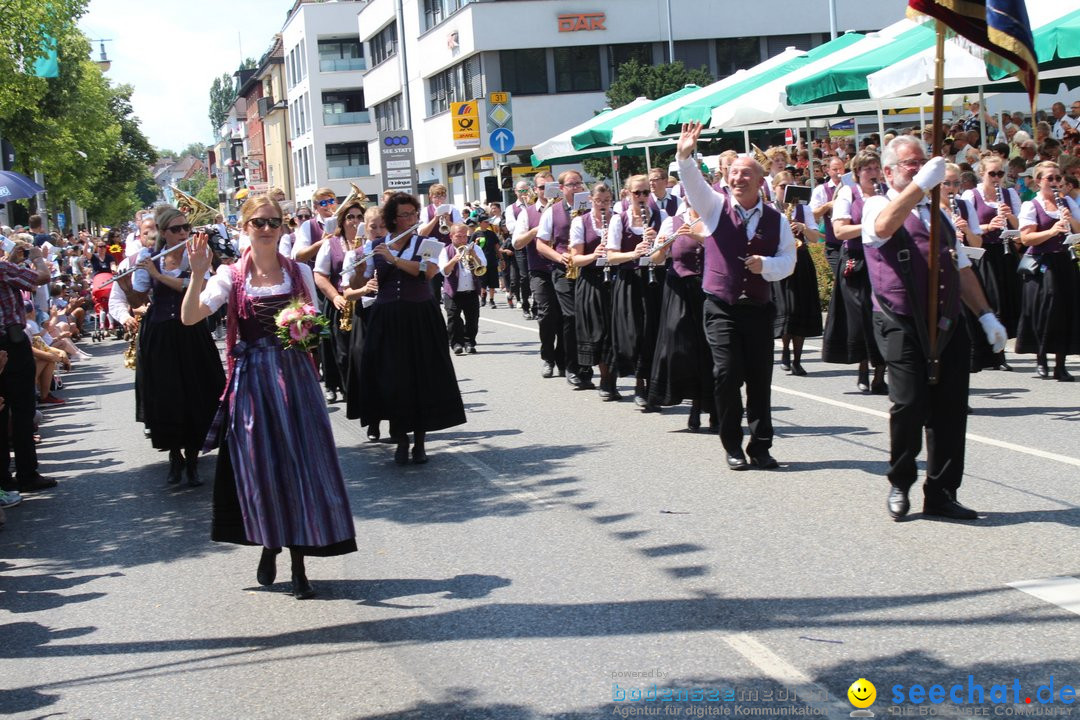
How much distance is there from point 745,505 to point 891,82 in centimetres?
753

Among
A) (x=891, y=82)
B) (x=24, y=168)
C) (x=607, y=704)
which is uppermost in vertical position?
(x=24, y=168)

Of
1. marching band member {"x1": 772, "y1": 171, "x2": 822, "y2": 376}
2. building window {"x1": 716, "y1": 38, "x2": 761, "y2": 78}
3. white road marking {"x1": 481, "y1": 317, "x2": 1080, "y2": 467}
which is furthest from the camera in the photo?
building window {"x1": 716, "y1": 38, "x2": 761, "y2": 78}

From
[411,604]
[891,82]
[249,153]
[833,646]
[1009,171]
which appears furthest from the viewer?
[249,153]

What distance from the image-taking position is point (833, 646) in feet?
16.2

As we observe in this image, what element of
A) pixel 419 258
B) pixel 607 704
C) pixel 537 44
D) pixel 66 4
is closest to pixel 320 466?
pixel 607 704

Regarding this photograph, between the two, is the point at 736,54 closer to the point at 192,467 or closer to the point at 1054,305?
the point at 1054,305

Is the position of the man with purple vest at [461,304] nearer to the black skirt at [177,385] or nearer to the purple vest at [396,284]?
the purple vest at [396,284]

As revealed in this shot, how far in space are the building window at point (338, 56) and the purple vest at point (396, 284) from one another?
225ft

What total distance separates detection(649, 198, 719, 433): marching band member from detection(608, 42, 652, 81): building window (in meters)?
36.5

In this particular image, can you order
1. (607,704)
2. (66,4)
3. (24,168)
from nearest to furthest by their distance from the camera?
(607,704) → (66,4) → (24,168)

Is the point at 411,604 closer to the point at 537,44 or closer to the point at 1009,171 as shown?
the point at 1009,171

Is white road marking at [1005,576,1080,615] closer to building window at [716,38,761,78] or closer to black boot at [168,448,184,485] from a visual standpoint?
black boot at [168,448,184,485]

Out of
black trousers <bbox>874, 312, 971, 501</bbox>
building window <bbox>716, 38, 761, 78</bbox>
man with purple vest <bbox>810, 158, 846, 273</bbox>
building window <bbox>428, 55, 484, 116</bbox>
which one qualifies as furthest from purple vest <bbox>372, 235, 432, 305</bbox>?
building window <bbox>716, 38, 761, 78</bbox>

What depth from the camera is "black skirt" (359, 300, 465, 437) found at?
940cm
